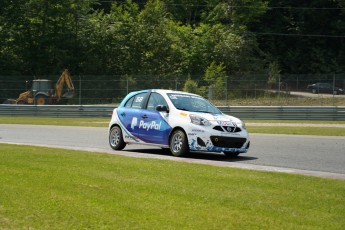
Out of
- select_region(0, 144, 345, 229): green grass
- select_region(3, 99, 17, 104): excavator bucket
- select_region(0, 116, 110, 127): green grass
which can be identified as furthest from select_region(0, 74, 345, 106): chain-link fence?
select_region(0, 144, 345, 229): green grass

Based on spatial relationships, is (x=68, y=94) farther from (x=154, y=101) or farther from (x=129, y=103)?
(x=154, y=101)

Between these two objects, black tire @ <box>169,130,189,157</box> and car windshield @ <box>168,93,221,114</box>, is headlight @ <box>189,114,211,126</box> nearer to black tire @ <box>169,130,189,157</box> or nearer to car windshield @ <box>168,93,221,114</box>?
black tire @ <box>169,130,189,157</box>

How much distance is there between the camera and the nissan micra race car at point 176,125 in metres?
14.6

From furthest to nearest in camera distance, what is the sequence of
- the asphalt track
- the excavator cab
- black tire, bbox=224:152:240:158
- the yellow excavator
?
the excavator cab < the yellow excavator < black tire, bbox=224:152:240:158 < the asphalt track

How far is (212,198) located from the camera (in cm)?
846

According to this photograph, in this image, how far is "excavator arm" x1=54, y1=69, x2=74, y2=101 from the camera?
137 feet

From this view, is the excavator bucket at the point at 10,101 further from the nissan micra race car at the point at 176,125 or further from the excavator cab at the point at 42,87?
the nissan micra race car at the point at 176,125

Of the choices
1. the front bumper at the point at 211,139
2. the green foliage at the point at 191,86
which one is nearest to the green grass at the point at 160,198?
the front bumper at the point at 211,139

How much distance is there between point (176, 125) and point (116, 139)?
92.3 inches

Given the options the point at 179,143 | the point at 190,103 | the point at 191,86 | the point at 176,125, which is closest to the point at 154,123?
the point at 176,125

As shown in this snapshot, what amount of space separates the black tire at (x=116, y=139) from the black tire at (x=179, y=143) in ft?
6.37

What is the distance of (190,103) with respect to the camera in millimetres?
15758

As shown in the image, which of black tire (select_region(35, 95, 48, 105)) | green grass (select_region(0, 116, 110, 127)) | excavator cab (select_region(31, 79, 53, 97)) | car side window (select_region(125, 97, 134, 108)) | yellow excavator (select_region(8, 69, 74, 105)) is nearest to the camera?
car side window (select_region(125, 97, 134, 108))

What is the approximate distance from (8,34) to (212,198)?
5235 cm
